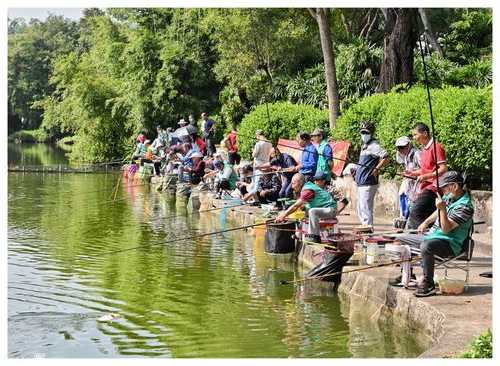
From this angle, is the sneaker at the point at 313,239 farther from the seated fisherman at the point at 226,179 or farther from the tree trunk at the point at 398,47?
the tree trunk at the point at 398,47

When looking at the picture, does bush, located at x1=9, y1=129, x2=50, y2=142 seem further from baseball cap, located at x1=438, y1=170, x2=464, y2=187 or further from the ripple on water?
baseball cap, located at x1=438, y1=170, x2=464, y2=187

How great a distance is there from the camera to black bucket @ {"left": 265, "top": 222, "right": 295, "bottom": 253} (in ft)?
43.5

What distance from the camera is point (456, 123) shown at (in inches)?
534

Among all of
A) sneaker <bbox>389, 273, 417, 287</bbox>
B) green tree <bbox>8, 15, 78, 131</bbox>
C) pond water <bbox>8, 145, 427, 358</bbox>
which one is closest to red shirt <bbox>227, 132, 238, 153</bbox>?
pond water <bbox>8, 145, 427, 358</bbox>

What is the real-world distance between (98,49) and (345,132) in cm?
2774

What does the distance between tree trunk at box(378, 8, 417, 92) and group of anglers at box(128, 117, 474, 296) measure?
3875 millimetres

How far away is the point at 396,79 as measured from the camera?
766 inches

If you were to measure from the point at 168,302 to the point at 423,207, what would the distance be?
133 inches

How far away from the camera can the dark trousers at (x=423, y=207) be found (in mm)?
11250

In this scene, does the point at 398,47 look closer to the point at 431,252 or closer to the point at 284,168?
the point at 284,168

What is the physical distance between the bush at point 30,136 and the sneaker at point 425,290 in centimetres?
6541

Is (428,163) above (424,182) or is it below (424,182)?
above

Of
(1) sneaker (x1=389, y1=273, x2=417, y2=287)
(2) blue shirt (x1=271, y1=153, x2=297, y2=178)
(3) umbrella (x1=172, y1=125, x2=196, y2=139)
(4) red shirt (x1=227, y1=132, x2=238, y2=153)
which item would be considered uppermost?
(3) umbrella (x1=172, y1=125, x2=196, y2=139)

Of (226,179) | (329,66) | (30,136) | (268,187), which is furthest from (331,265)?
(30,136)
